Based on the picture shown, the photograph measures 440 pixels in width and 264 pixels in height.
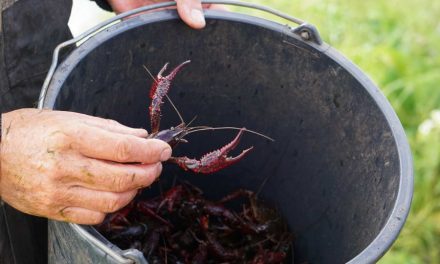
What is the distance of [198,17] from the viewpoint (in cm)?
192

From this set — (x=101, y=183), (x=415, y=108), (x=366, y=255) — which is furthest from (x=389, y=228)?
(x=415, y=108)

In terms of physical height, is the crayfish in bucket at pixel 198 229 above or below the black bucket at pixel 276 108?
below

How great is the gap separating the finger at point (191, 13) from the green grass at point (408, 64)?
1713 millimetres

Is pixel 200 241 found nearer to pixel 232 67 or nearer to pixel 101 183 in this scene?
pixel 232 67

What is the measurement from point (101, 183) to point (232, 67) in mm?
919

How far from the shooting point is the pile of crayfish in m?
2.07

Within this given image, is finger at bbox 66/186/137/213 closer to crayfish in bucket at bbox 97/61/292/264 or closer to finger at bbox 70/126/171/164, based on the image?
finger at bbox 70/126/171/164

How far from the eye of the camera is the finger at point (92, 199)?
133 cm

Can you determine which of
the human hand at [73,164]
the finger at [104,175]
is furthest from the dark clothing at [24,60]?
the finger at [104,175]

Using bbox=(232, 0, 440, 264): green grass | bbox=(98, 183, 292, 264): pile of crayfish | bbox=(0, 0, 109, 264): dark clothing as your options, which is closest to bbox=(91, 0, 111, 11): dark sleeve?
bbox=(0, 0, 109, 264): dark clothing

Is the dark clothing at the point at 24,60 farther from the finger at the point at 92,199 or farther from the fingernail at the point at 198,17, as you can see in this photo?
the finger at the point at 92,199

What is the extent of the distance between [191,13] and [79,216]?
35.1 inches

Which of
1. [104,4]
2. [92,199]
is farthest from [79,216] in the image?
[104,4]

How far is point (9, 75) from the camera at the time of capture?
188cm
